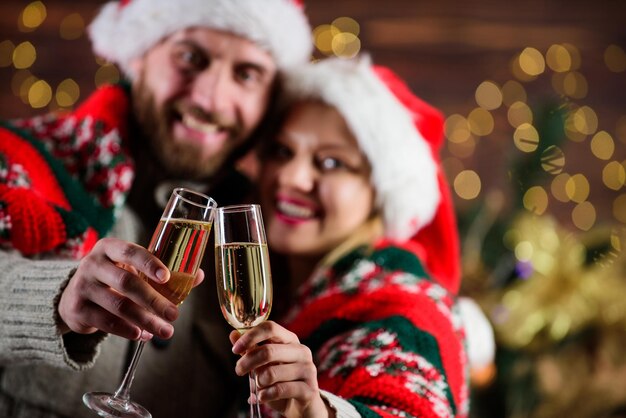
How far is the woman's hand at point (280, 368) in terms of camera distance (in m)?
0.87

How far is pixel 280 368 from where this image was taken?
0.88 m

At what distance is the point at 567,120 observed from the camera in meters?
2.33

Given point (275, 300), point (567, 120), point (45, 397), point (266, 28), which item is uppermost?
point (266, 28)

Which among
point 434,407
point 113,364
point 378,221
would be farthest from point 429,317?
point 113,364

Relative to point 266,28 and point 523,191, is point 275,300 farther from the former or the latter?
point 523,191

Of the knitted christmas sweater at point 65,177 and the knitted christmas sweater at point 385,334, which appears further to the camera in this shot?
the knitted christmas sweater at point 65,177

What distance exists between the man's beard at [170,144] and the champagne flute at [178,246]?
26.6 inches

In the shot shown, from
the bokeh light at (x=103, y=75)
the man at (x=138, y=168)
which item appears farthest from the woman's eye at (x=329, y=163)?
the bokeh light at (x=103, y=75)

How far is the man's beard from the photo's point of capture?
1647 millimetres

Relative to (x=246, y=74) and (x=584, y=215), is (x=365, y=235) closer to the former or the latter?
(x=246, y=74)

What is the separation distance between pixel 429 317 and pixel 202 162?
26.8 inches

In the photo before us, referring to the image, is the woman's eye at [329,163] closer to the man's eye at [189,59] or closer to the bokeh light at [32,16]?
the man's eye at [189,59]

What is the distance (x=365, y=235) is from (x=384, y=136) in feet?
0.82

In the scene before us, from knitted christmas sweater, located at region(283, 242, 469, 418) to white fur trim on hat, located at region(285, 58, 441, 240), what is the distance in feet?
0.49
